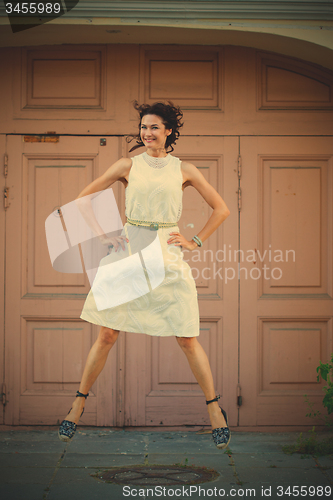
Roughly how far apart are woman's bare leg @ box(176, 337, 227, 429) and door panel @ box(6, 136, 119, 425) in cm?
169

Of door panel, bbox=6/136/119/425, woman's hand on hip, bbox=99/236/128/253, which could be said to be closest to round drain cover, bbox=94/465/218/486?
door panel, bbox=6/136/119/425

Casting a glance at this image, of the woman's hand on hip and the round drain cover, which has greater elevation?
the woman's hand on hip

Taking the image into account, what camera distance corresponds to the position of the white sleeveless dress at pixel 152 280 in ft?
9.82

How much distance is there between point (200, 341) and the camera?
4.65 metres

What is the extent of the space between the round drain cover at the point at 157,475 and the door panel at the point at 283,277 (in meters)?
1.10

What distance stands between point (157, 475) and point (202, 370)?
1010 mm

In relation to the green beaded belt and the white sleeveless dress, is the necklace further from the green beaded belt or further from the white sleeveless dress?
the green beaded belt

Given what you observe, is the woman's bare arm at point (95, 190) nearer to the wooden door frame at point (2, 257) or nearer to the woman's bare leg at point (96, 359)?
the woman's bare leg at point (96, 359)

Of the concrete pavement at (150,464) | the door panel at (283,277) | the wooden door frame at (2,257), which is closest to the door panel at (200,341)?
the door panel at (283,277)

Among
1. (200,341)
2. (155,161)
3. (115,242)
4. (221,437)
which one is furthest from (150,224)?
(200,341)

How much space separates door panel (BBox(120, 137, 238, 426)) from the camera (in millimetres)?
4637

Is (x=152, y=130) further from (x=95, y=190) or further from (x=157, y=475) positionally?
(x=157, y=475)

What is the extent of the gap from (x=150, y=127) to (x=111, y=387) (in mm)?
2621

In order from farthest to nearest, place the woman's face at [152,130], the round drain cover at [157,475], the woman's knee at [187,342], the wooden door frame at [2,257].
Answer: the wooden door frame at [2,257], the round drain cover at [157,475], the woman's knee at [187,342], the woman's face at [152,130]
